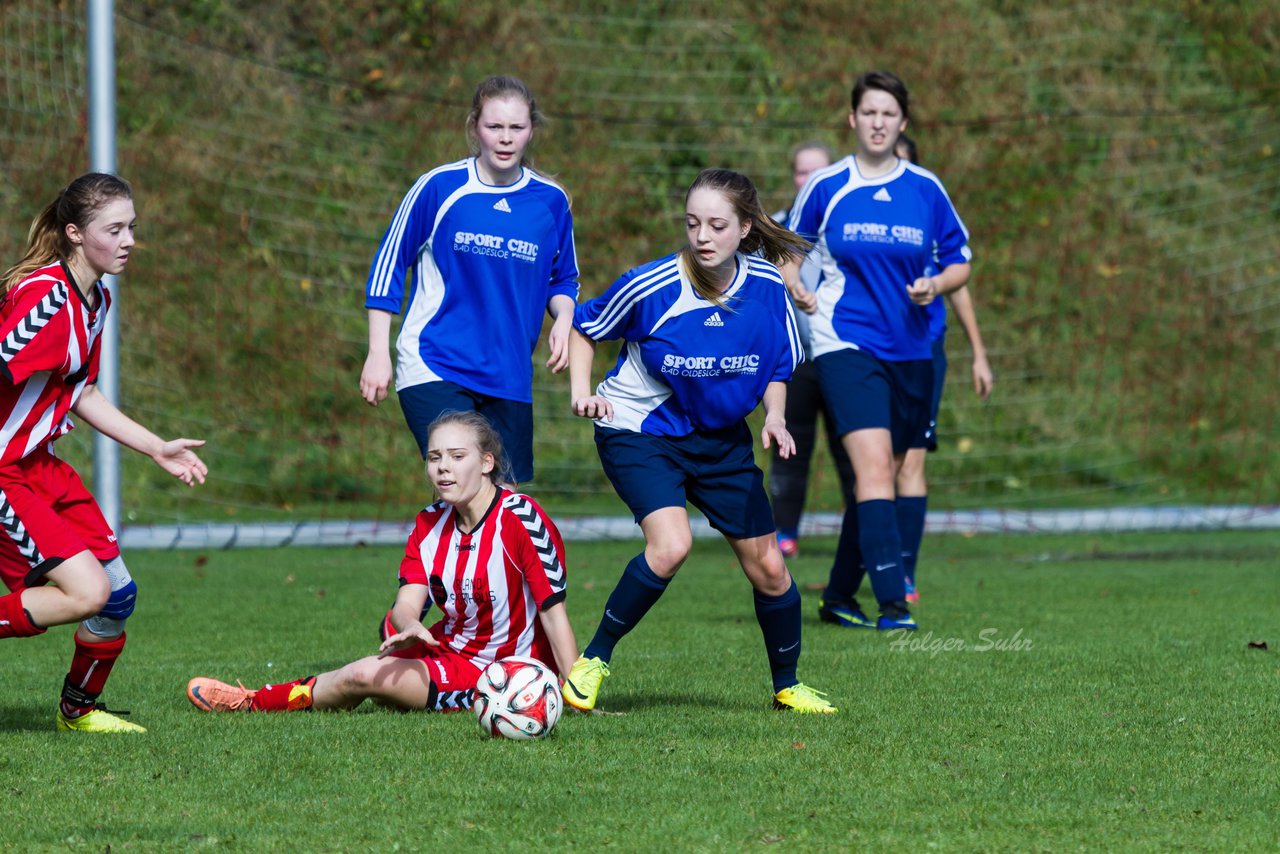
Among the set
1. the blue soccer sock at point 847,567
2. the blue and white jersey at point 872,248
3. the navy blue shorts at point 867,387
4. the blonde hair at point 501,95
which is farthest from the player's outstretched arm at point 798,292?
the blonde hair at point 501,95

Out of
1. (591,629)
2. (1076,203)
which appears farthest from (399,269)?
(1076,203)

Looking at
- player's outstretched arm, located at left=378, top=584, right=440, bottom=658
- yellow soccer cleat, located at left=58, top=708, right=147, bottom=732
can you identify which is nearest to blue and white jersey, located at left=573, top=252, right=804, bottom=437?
player's outstretched arm, located at left=378, top=584, right=440, bottom=658

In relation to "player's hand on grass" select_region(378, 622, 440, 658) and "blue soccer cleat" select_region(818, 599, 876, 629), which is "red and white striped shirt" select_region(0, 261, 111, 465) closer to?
"player's hand on grass" select_region(378, 622, 440, 658)

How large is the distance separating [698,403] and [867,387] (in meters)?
2.08

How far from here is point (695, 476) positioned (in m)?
5.09

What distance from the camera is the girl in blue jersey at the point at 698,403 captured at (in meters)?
4.98

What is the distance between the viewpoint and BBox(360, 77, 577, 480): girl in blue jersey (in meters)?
5.64

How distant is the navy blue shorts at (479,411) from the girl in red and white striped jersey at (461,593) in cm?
51

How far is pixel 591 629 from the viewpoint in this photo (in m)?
7.09

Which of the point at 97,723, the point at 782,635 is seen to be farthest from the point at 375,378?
the point at 782,635

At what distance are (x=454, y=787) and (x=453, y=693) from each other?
107 centimetres

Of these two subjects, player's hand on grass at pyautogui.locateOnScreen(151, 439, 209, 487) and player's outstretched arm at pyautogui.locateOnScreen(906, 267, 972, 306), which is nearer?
player's hand on grass at pyautogui.locateOnScreen(151, 439, 209, 487)

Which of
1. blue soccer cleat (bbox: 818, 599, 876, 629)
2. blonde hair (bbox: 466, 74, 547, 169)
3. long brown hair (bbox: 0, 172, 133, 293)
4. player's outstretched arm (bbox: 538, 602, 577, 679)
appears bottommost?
blue soccer cleat (bbox: 818, 599, 876, 629)

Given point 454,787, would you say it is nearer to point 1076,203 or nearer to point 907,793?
point 907,793
